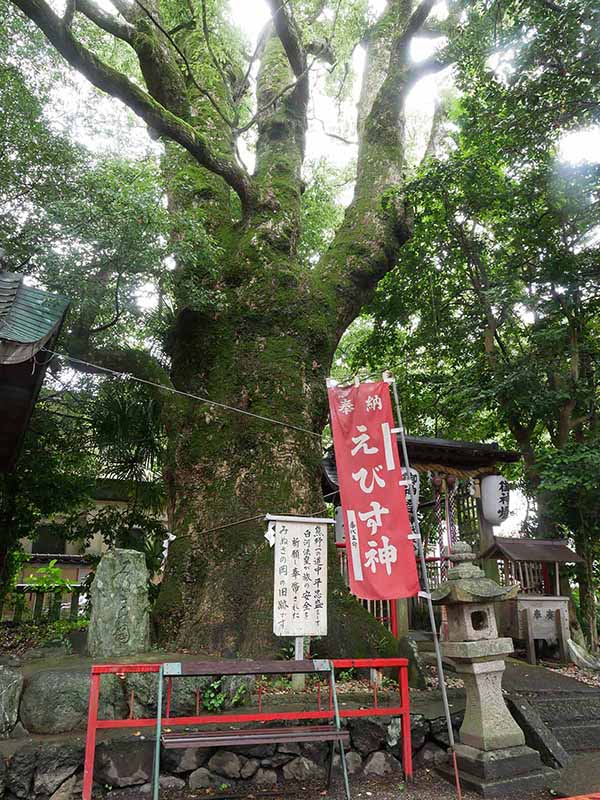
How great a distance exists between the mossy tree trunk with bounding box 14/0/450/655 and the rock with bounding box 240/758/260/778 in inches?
40.1

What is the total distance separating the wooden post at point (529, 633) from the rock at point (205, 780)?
5338 millimetres

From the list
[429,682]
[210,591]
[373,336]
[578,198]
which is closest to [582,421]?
[578,198]

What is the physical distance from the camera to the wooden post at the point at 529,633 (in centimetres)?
804

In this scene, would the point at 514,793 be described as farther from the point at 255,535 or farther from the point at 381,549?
the point at 255,535

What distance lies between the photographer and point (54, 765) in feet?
13.6

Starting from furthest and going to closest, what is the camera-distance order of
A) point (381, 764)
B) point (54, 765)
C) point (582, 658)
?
1. point (582, 658)
2. point (381, 764)
3. point (54, 765)

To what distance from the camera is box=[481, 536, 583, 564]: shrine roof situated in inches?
331

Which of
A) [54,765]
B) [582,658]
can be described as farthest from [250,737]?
[582,658]

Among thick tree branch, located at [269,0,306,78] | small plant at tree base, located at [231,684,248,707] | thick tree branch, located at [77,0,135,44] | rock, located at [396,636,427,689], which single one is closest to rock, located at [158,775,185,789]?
small plant at tree base, located at [231,684,248,707]

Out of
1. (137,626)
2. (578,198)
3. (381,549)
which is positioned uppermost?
(578,198)

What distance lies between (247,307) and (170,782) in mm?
5190

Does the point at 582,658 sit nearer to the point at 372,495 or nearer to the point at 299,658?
the point at 299,658

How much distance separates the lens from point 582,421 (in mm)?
9852

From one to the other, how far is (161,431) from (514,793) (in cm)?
702
